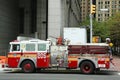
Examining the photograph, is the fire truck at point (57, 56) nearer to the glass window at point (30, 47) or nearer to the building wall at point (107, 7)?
the glass window at point (30, 47)

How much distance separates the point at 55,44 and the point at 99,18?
135 metres

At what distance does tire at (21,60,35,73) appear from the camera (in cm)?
2744

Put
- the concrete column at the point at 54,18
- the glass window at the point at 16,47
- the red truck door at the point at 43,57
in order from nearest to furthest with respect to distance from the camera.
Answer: the red truck door at the point at 43,57 → the glass window at the point at 16,47 → the concrete column at the point at 54,18

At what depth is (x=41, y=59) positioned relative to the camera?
1083 inches

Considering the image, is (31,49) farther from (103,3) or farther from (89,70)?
(103,3)

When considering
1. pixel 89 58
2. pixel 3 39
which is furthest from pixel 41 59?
pixel 3 39

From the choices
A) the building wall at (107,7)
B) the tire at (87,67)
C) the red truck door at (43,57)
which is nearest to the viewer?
the tire at (87,67)

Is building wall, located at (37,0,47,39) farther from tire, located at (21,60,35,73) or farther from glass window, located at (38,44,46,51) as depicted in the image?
tire, located at (21,60,35,73)

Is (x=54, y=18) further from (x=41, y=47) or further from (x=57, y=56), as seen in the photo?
(x=57, y=56)

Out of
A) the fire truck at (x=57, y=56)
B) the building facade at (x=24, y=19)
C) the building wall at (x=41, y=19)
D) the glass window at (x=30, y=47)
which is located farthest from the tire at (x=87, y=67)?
the building wall at (x=41, y=19)

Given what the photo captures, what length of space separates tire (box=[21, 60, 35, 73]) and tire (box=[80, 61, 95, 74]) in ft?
11.7

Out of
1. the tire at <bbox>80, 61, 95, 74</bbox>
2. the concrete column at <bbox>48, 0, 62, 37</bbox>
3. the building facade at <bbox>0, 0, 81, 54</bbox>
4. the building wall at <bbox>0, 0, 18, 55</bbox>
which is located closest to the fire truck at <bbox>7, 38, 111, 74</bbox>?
the tire at <bbox>80, 61, 95, 74</bbox>

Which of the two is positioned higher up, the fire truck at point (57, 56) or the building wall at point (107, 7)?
the building wall at point (107, 7)

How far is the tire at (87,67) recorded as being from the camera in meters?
26.6
